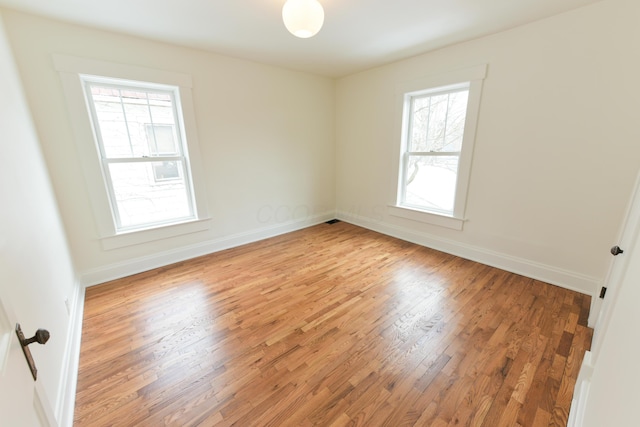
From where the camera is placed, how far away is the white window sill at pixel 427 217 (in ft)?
10.6

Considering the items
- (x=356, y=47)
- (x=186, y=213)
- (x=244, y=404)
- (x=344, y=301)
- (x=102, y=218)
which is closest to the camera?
(x=244, y=404)

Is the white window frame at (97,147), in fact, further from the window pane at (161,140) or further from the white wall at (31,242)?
the white wall at (31,242)

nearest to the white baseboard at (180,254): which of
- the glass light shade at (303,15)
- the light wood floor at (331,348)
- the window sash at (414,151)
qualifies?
the light wood floor at (331,348)

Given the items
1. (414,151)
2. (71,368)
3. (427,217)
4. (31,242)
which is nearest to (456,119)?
(414,151)

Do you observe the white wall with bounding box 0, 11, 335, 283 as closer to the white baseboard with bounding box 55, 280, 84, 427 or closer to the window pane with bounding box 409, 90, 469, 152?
the white baseboard with bounding box 55, 280, 84, 427

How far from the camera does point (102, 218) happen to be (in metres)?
2.67

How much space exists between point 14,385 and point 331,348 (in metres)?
1.53

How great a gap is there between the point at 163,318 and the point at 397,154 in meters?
3.34

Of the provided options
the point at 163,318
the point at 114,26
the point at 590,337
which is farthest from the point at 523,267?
the point at 114,26

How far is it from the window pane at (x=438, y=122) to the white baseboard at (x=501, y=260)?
119cm

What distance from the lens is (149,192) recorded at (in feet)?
9.78

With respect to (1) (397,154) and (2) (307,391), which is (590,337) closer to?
(2) (307,391)

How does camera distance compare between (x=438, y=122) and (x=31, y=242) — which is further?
(x=438, y=122)

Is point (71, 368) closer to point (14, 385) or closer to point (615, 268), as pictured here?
point (14, 385)
